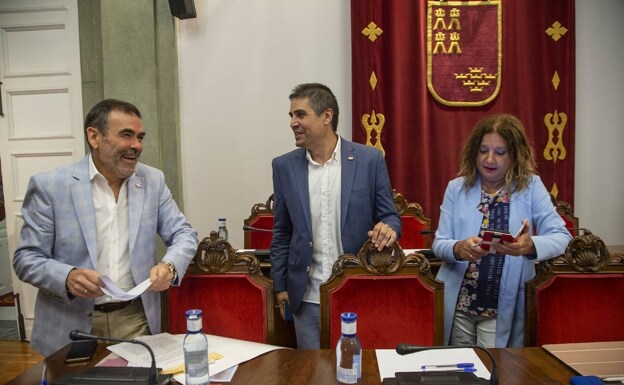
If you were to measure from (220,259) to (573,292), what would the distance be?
1.33 metres

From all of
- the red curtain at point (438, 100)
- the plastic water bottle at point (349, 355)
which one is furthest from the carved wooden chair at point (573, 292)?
the red curtain at point (438, 100)

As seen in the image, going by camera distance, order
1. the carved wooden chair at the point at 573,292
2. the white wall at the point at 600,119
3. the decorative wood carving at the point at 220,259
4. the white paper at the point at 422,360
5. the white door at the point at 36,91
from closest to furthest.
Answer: the white paper at the point at 422,360 → the carved wooden chair at the point at 573,292 → the decorative wood carving at the point at 220,259 → the white door at the point at 36,91 → the white wall at the point at 600,119

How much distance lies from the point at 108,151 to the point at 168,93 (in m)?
2.15

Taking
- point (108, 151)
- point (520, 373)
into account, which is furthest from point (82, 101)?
point (520, 373)

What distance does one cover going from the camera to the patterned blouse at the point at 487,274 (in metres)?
1.85

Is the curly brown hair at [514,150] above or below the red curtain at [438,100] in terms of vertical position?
below

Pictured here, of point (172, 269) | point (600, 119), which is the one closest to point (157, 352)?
point (172, 269)

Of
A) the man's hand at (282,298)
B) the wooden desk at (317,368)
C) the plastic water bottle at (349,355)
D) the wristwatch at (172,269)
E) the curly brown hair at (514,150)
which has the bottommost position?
the man's hand at (282,298)

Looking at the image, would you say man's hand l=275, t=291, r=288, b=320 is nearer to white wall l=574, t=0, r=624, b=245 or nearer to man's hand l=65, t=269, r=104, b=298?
man's hand l=65, t=269, r=104, b=298

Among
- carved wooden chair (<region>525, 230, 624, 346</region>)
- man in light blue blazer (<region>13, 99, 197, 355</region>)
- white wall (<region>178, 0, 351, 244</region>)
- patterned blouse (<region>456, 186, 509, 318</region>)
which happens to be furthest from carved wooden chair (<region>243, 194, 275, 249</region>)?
carved wooden chair (<region>525, 230, 624, 346</region>)

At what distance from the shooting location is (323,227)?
2.20m

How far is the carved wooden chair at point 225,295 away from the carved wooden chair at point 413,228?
71.5 inches

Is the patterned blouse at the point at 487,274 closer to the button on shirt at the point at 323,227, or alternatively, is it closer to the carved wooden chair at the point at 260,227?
the button on shirt at the point at 323,227

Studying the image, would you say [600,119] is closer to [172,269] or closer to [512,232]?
[512,232]
